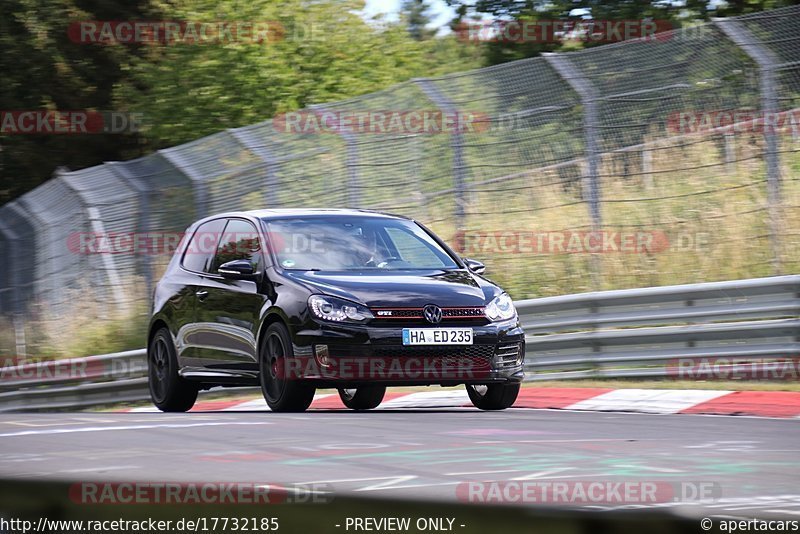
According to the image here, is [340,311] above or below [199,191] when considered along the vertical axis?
above

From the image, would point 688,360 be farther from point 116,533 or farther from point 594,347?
point 116,533

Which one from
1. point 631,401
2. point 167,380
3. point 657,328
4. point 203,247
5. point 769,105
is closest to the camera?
point 631,401

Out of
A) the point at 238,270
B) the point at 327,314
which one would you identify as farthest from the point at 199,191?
the point at 327,314

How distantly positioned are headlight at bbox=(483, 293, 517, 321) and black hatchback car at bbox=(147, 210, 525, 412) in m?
0.01

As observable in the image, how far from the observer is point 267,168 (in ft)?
54.7

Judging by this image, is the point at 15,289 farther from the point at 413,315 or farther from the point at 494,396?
the point at 413,315

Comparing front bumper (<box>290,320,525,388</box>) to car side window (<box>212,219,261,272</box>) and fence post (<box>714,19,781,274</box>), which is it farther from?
fence post (<box>714,19,781,274</box>)

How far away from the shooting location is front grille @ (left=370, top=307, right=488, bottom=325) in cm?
966

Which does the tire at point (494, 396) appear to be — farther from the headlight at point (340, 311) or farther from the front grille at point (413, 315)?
the headlight at point (340, 311)

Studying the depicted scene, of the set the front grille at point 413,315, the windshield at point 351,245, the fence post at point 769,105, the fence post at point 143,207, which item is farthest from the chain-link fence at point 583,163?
the front grille at point 413,315

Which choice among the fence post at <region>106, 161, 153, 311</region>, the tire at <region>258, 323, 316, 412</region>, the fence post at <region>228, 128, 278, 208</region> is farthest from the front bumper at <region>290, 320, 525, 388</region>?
the fence post at <region>106, 161, 153, 311</region>

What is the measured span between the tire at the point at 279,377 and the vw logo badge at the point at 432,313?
94 centimetres

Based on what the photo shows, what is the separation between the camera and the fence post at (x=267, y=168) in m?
16.6

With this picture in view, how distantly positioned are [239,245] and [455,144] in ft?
13.3
